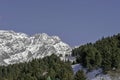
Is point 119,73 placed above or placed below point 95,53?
below

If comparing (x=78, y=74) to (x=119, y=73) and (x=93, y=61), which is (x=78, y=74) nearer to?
(x=119, y=73)

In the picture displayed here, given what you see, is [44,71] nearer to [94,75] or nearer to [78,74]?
[94,75]

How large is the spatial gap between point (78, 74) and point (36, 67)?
45.2 meters

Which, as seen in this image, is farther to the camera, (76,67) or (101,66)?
(76,67)

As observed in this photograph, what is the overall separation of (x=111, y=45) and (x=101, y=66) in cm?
1966

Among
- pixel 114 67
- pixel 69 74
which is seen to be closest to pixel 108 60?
pixel 114 67

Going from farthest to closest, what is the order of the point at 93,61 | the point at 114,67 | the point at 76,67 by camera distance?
the point at 76,67 < the point at 93,61 < the point at 114,67

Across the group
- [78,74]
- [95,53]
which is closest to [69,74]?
[78,74]

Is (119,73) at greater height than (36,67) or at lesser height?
lesser

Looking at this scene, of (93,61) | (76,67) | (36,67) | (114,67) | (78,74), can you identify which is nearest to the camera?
(78,74)

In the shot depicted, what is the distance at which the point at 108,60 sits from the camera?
134m

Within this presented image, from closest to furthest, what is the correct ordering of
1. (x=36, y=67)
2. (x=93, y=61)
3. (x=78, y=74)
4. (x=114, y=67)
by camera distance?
(x=78, y=74), (x=114, y=67), (x=93, y=61), (x=36, y=67)

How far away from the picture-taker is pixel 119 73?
128375 mm

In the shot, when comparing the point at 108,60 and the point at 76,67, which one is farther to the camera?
the point at 76,67
